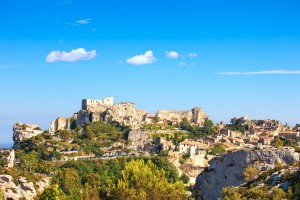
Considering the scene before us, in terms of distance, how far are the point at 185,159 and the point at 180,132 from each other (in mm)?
17188

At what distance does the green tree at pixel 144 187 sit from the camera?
31859mm

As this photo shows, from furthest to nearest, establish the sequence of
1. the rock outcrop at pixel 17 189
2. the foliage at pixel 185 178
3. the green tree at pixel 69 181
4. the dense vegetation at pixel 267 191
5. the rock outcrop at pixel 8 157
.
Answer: the foliage at pixel 185 178
the rock outcrop at pixel 8 157
the green tree at pixel 69 181
the rock outcrop at pixel 17 189
the dense vegetation at pixel 267 191

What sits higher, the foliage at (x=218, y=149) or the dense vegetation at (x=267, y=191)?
the dense vegetation at (x=267, y=191)

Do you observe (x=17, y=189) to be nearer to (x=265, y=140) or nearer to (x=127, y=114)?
(x=265, y=140)

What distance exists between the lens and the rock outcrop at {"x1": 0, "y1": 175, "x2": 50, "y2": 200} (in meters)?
39.0

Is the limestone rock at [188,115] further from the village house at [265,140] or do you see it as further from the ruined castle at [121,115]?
the village house at [265,140]

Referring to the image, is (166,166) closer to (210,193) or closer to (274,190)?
(210,193)

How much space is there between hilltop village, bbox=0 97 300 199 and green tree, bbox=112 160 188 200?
28.0 metres

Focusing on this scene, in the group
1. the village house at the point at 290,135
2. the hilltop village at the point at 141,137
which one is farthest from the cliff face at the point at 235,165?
the village house at the point at 290,135

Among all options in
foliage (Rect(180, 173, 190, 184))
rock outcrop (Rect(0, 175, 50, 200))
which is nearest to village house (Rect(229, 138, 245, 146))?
foliage (Rect(180, 173, 190, 184))

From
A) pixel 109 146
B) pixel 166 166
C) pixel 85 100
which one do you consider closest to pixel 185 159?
pixel 166 166

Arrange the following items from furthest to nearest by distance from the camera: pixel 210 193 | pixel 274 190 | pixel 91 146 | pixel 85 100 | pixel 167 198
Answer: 1. pixel 85 100
2. pixel 91 146
3. pixel 210 193
4. pixel 167 198
5. pixel 274 190

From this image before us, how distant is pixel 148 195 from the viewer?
105 ft

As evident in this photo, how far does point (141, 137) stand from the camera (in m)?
85.8
